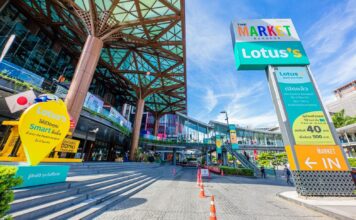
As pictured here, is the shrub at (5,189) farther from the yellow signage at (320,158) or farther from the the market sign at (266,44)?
the the market sign at (266,44)

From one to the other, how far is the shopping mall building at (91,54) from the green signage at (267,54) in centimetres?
900

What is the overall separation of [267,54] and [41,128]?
11.3 m

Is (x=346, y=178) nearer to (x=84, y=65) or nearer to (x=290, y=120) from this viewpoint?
(x=290, y=120)

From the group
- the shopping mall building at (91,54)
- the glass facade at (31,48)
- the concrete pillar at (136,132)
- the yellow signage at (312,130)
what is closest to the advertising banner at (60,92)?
the shopping mall building at (91,54)

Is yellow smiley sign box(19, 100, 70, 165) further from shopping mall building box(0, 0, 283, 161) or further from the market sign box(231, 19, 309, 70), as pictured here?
the market sign box(231, 19, 309, 70)

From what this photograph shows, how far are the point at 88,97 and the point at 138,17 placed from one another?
10008 millimetres

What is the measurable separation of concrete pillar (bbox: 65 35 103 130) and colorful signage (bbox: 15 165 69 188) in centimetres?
818

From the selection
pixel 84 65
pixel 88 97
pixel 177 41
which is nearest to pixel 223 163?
pixel 177 41

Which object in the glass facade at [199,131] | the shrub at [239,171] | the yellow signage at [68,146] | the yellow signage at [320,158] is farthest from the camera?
the glass facade at [199,131]

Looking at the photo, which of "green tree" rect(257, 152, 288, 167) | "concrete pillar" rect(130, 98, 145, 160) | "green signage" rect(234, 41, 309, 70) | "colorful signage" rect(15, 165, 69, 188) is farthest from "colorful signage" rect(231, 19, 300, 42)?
"green tree" rect(257, 152, 288, 167)

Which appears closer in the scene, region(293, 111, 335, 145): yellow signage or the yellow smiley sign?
the yellow smiley sign

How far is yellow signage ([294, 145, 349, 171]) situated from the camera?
6527mm

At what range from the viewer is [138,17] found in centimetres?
1558

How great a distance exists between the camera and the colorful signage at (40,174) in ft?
13.2
